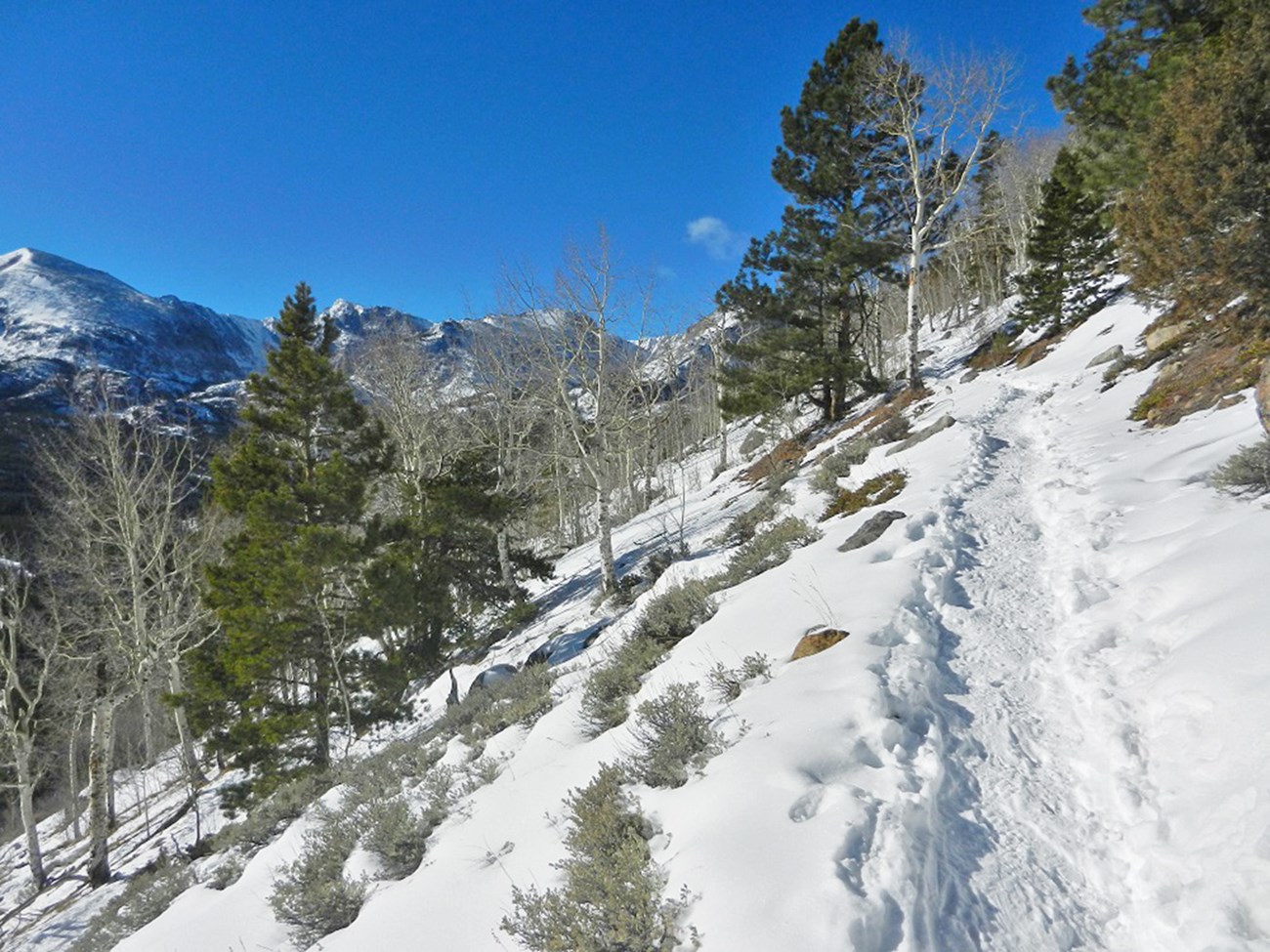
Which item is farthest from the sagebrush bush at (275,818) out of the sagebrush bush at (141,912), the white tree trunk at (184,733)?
the white tree trunk at (184,733)

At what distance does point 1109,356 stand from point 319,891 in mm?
16774

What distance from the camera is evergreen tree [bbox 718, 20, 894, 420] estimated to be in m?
18.5

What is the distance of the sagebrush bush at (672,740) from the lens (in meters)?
3.79

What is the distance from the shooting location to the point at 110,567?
19.0 meters

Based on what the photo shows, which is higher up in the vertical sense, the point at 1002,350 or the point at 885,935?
the point at 1002,350

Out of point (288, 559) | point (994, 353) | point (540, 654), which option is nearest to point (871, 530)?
point (540, 654)

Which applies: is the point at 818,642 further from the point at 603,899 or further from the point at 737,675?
the point at 603,899

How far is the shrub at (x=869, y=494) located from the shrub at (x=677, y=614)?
289cm

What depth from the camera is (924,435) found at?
38.5 ft

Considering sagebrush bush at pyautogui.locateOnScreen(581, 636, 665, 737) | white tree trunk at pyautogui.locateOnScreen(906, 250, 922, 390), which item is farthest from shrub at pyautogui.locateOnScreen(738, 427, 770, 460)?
sagebrush bush at pyautogui.locateOnScreen(581, 636, 665, 737)

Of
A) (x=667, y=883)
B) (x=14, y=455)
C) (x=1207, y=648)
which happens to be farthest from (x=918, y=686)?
(x=14, y=455)

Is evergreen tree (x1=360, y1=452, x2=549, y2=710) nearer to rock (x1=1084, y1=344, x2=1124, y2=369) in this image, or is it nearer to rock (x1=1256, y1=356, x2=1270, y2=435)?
rock (x1=1256, y1=356, x2=1270, y2=435)

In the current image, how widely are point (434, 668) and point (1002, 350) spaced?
71.1ft

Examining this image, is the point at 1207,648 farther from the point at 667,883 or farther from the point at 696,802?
Answer: the point at 667,883
